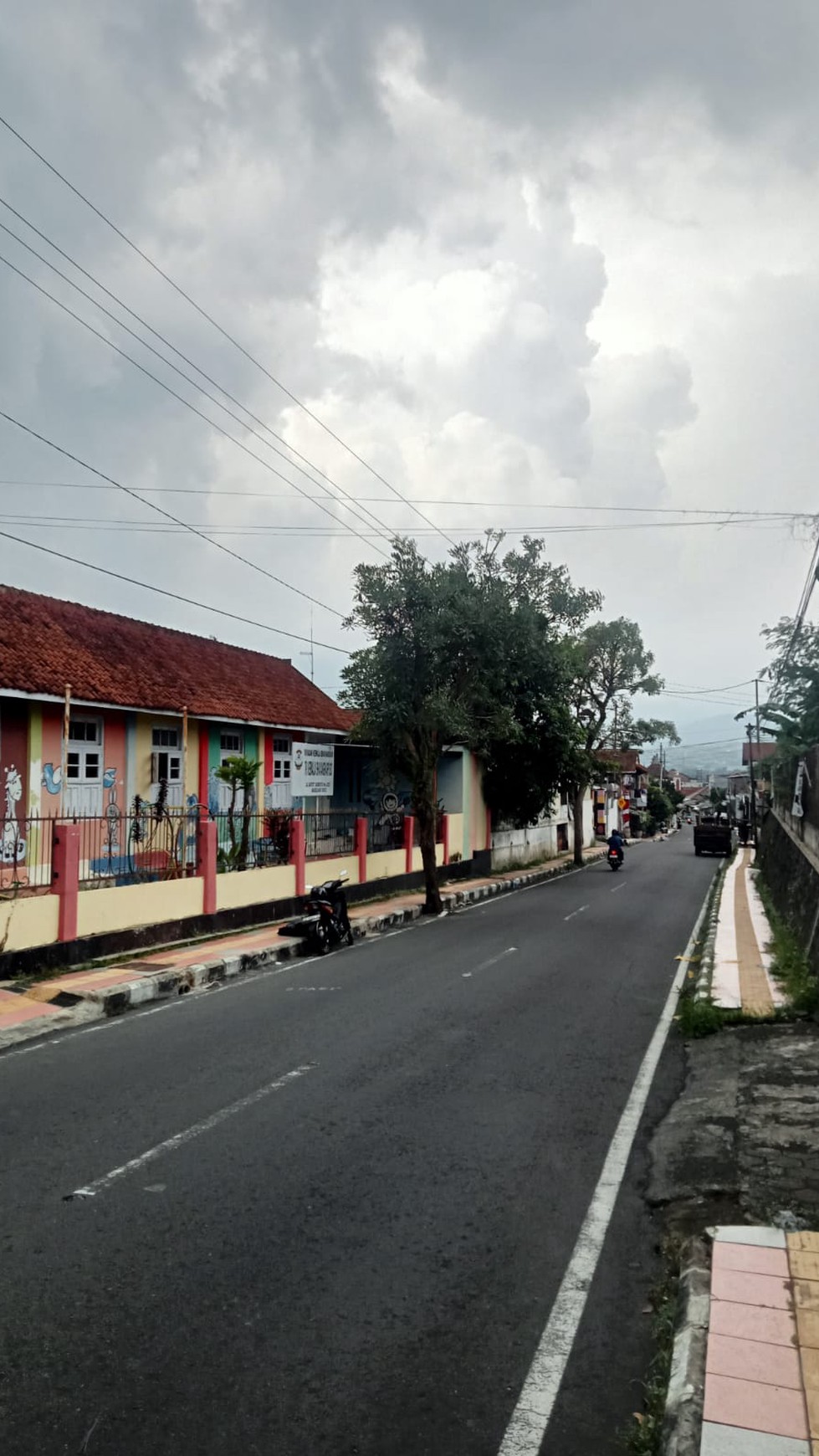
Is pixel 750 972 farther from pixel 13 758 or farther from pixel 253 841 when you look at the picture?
pixel 13 758

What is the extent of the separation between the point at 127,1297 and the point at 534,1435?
1761 mm

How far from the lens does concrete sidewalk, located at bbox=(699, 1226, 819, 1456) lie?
306cm

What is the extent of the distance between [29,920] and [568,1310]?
9.09 meters

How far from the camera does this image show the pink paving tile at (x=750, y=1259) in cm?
419

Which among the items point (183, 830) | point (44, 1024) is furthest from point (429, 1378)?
point (183, 830)

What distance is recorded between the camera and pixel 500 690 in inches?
821

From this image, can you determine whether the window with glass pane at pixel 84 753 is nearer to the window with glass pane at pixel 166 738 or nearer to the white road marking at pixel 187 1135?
the window with glass pane at pixel 166 738

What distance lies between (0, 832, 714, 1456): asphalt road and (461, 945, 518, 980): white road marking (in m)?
2.48

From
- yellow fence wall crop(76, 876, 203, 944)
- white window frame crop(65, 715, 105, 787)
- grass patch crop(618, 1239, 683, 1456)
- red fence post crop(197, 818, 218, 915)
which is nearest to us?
grass patch crop(618, 1239, 683, 1456)

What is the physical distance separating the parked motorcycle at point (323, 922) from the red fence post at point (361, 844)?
246 inches

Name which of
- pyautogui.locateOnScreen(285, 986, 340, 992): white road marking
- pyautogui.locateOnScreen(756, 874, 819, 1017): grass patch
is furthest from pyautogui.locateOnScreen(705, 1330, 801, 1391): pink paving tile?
pyautogui.locateOnScreen(285, 986, 340, 992): white road marking

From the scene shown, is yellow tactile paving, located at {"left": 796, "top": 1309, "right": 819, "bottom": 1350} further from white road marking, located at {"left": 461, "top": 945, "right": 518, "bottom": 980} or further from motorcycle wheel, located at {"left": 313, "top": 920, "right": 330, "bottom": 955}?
motorcycle wheel, located at {"left": 313, "top": 920, "right": 330, "bottom": 955}

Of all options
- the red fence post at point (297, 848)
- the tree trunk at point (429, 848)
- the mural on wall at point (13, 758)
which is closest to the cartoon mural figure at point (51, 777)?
the mural on wall at point (13, 758)

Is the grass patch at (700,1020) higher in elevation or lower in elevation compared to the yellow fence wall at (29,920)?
lower
